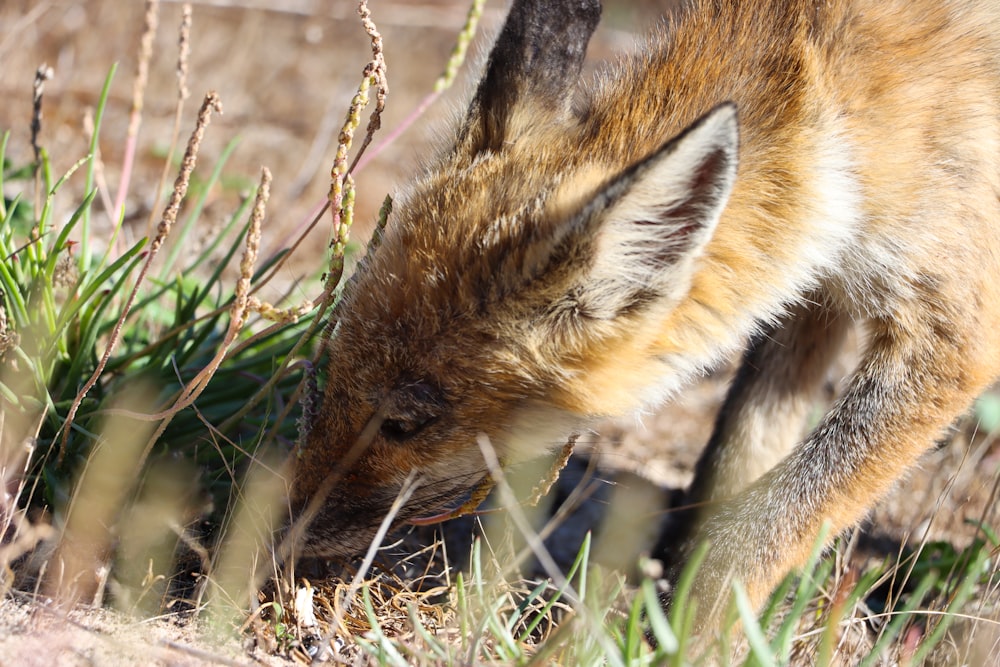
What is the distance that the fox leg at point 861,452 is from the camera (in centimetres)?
302

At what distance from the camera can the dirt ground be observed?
2506mm

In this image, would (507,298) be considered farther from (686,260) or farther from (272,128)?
(272,128)

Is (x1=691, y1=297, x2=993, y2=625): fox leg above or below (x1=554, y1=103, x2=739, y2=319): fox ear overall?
below

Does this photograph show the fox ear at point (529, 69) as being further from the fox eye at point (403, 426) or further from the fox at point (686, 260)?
the fox eye at point (403, 426)

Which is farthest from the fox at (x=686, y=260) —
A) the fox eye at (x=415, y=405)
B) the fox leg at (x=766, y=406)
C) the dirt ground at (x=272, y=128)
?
the fox leg at (x=766, y=406)

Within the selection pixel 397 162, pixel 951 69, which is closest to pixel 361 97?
pixel 951 69

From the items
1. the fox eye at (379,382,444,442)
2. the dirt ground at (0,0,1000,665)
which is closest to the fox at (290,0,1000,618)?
the fox eye at (379,382,444,442)

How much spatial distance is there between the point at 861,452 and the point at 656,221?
1.28 metres

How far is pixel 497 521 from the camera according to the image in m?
3.54

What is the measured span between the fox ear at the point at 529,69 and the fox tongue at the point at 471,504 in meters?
1.13

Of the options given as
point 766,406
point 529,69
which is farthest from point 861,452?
point 529,69

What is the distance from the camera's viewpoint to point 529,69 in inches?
119

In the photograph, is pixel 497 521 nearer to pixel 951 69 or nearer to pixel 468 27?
pixel 468 27

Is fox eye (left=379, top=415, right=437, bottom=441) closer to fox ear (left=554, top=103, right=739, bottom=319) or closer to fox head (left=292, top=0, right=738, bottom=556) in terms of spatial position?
fox head (left=292, top=0, right=738, bottom=556)
